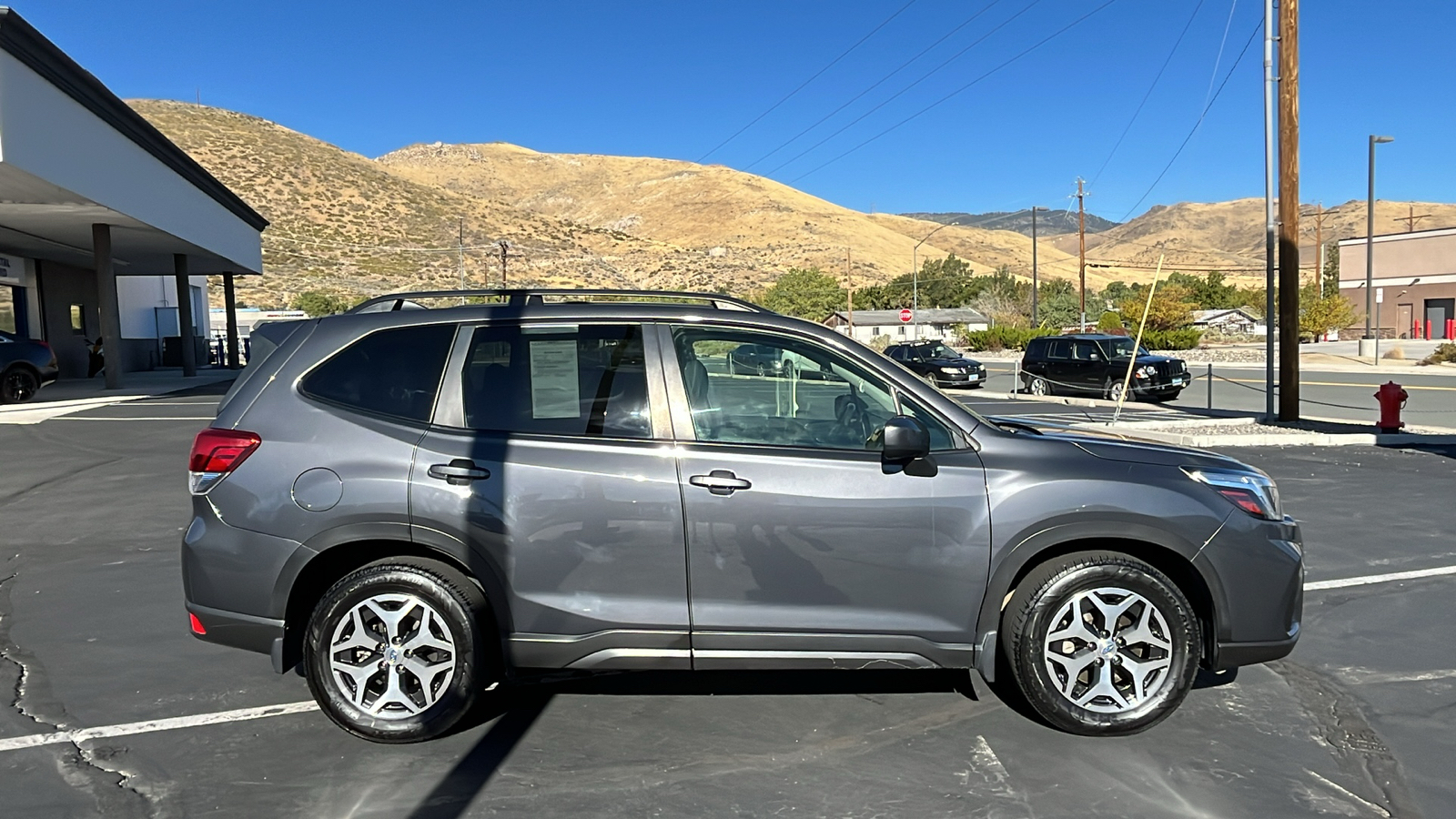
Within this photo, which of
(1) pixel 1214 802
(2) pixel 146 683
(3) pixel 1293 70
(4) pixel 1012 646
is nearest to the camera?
(1) pixel 1214 802

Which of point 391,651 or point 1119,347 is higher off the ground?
point 1119,347

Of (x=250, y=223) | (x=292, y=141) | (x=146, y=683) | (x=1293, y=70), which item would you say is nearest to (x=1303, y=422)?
(x=1293, y=70)

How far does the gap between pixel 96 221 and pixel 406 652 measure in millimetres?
25259

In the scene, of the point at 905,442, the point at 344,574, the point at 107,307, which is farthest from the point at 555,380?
the point at 107,307

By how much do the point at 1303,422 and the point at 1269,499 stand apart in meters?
14.9

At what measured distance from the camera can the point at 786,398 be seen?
4.66 meters

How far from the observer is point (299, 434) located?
445cm

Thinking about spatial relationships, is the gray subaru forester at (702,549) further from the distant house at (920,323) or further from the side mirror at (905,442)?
the distant house at (920,323)

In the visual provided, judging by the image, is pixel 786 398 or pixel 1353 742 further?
pixel 786 398

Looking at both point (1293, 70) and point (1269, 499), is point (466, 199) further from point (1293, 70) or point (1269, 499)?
point (1269, 499)

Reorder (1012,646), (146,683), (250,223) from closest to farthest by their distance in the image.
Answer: (1012,646), (146,683), (250,223)

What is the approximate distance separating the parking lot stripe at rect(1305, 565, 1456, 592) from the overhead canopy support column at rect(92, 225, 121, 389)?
27.8m

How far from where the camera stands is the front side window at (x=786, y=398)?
4.45 meters

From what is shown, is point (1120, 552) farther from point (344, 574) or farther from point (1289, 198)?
point (1289, 198)
